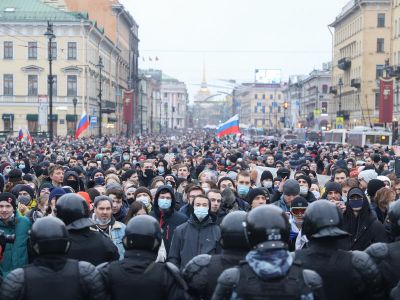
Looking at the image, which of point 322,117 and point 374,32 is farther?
A: point 322,117

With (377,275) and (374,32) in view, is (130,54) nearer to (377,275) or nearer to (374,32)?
(374,32)

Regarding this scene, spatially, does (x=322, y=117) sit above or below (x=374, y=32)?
below

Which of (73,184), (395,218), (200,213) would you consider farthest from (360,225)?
(73,184)

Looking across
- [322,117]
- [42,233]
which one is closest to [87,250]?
[42,233]

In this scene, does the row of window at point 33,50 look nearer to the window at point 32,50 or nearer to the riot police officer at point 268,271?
the window at point 32,50

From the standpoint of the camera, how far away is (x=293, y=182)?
10.6 metres

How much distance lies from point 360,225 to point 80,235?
2.78 meters

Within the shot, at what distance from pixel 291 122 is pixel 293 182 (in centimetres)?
13067

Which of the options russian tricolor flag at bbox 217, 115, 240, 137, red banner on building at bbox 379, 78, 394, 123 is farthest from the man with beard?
red banner on building at bbox 379, 78, 394, 123

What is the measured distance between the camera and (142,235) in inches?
219

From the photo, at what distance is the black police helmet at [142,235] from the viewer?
5559 millimetres

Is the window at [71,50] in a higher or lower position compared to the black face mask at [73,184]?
higher

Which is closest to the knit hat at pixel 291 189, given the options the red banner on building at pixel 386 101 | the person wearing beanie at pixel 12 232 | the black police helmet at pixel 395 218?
the person wearing beanie at pixel 12 232

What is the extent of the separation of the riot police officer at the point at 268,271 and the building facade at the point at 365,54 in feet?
253
